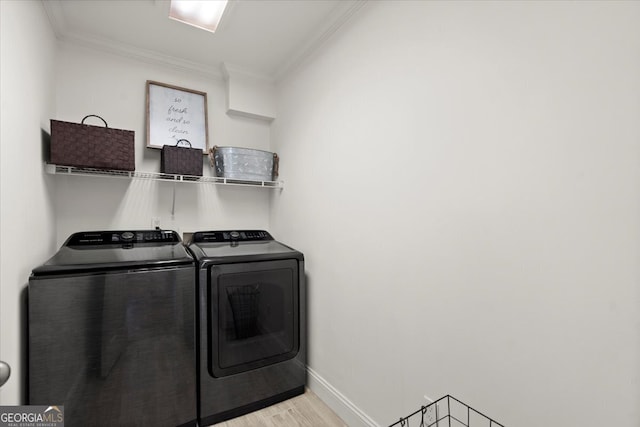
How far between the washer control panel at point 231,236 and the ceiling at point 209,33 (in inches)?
54.4

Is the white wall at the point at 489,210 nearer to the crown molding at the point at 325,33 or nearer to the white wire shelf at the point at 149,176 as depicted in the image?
the crown molding at the point at 325,33

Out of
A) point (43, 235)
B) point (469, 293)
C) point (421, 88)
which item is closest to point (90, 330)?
point (43, 235)

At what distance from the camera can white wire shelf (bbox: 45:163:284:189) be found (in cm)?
174

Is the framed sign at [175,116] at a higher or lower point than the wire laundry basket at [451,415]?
higher

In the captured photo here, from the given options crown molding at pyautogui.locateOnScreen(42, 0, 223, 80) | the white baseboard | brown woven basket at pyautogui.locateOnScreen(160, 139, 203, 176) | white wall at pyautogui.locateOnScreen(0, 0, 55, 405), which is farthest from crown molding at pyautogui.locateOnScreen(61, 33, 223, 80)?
the white baseboard

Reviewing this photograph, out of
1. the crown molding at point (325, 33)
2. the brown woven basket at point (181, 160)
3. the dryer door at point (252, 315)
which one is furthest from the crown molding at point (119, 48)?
the dryer door at point (252, 315)

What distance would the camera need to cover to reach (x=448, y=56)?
1.23 meters

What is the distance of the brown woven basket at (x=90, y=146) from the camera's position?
164cm

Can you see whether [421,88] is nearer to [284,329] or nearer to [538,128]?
[538,128]

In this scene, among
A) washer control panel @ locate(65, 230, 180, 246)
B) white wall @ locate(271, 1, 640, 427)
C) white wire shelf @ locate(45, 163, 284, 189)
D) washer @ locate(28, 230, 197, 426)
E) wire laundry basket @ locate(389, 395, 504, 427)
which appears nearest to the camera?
white wall @ locate(271, 1, 640, 427)

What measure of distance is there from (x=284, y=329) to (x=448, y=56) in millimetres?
1830

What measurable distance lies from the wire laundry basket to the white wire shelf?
1875 millimetres

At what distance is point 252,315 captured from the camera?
191 centimetres

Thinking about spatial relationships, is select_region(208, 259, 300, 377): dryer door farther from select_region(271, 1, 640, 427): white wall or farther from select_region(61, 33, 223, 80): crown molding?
select_region(61, 33, 223, 80): crown molding
